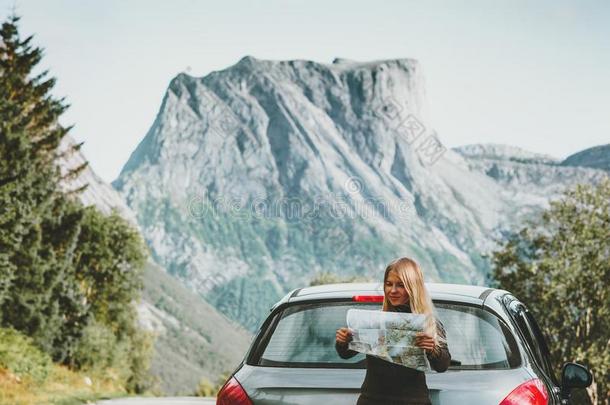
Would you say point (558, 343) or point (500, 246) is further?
point (500, 246)

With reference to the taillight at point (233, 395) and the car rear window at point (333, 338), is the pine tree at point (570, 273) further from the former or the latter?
the taillight at point (233, 395)

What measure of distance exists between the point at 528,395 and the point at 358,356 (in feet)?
3.23

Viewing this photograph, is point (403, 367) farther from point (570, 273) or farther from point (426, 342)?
point (570, 273)

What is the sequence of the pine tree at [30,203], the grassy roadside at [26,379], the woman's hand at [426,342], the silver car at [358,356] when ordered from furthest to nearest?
the pine tree at [30,203], the grassy roadside at [26,379], the silver car at [358,356], the woman's hand at [426,342]

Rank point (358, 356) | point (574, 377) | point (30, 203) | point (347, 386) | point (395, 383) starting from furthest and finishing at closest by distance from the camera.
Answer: point (30, 203) → point (574, 377) → point (358, 356) → point (347, 386) → point (395, 383)

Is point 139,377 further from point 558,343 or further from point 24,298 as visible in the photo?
point 558,343

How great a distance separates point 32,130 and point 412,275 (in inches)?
1459

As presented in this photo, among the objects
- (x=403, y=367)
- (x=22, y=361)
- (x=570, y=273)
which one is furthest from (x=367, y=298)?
(x=570, y=273)

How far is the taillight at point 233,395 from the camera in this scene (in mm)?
3848

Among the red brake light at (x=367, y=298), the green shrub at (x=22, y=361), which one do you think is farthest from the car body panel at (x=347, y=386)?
the green shrub at (x=22, y=361)

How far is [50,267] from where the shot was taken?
34719 mm

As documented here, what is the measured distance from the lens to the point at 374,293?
425 cm

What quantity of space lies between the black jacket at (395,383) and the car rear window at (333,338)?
373 mm

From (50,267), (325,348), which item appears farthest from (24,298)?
(325,348)
